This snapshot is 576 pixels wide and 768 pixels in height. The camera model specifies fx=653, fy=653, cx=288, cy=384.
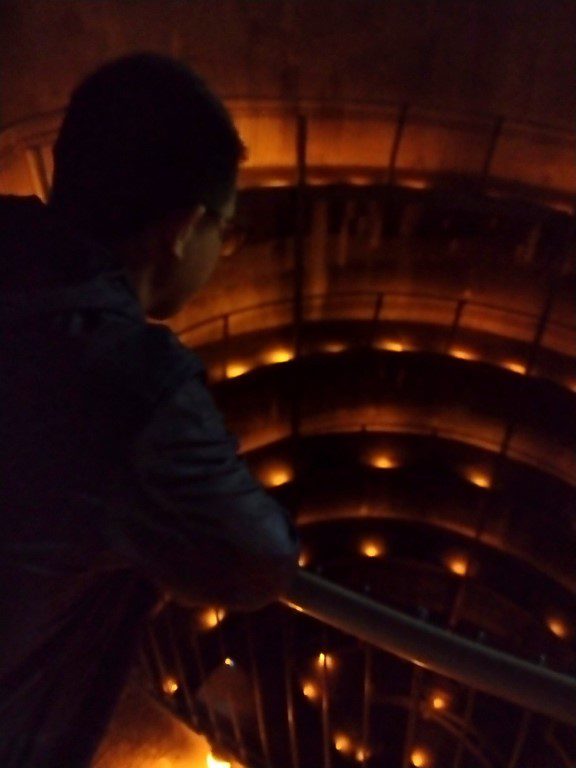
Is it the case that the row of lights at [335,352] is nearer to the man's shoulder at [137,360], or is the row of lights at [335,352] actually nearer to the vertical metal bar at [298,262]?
the vertical metal bar at [298,262]

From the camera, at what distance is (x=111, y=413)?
0.87 meters

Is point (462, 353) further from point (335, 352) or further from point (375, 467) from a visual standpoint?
point (375, 467)

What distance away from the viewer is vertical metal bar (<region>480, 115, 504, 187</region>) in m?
5.09

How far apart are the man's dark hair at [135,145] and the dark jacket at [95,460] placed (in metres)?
0.08

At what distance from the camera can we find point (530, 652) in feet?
24.5

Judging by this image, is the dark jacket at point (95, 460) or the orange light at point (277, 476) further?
the orange light at point (277, 476)

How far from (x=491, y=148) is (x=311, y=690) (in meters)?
6.01

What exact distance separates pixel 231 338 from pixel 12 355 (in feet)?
18.0

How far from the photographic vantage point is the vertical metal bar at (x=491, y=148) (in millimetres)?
5086

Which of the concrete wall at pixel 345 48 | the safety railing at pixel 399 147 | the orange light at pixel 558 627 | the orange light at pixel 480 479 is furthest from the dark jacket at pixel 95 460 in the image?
the orange light at pixel 558 627

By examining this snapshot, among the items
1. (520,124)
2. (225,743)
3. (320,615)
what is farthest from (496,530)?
(320,615)

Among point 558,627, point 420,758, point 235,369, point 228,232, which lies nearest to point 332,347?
point 235,369

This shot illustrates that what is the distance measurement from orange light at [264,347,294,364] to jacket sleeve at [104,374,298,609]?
5455mm

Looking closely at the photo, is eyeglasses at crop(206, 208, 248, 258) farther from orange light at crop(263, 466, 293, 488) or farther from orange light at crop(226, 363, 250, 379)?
orange light at crop(263, 466, 293, 488)
